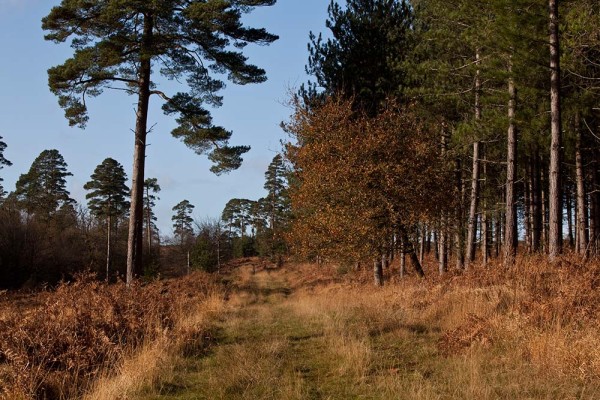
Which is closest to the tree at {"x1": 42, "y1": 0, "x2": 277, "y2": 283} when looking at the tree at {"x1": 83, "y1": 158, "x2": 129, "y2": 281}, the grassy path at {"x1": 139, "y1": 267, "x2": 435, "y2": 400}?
the grassy path at {"x1": 139, "y1": 267, "x2": 435, "y2": 400}

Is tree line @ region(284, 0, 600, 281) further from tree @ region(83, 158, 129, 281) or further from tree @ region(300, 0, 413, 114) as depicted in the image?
tree @ region(83, 158, 129, 281)

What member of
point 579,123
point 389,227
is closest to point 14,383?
point 389,227

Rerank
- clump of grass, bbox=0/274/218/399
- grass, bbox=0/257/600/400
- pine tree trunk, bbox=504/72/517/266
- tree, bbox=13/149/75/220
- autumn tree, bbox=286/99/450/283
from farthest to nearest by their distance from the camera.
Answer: tree, bbox=13/149/75/220
autumn tree, bbox=286/99/450/283
pine tree trunk, bbox=504/72/517/266
clump of grass, bbox=0/274/218/399
grass, bbox=0/257/600/400

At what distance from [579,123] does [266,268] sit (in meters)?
35.5

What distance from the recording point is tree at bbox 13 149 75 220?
46438 mm

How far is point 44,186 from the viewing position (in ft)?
156

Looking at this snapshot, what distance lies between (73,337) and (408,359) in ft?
14.6

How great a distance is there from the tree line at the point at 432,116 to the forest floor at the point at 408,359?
400cm

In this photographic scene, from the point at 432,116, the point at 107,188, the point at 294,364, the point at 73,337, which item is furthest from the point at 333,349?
the point at 107,188

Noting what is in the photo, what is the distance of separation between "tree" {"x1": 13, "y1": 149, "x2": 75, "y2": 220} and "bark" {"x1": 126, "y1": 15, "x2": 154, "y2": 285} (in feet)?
118

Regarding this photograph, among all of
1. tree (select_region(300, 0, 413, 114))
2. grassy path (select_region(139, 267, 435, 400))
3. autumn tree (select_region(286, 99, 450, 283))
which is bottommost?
grassy path (select_region(139, 267, 435, 400))

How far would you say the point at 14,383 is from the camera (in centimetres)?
486

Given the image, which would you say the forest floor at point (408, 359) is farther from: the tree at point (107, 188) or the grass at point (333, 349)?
the tree at point (107, 188)

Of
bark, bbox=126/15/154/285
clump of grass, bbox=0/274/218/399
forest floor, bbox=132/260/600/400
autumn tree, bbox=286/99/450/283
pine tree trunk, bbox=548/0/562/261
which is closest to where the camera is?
forest floor, bbox=132/260/600/400
